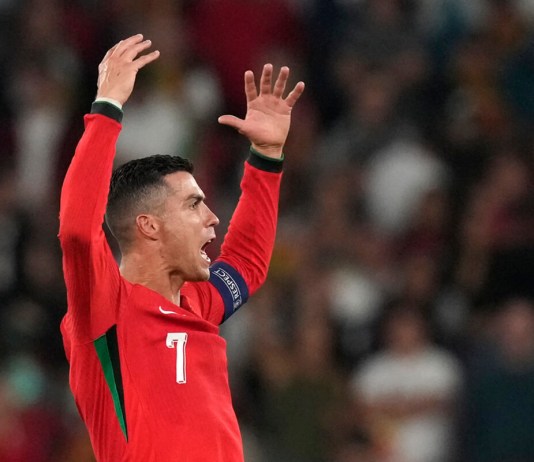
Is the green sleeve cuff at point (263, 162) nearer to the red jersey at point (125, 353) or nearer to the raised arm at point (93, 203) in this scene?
the red jersey at point (125, 353)

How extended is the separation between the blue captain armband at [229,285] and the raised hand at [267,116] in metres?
0.43

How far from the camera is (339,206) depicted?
7.78 metres

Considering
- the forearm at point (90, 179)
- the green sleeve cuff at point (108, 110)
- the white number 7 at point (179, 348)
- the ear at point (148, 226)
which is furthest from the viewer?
the ear at point (148, 226)

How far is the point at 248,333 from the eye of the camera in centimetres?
746

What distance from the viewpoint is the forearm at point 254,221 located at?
178 inches

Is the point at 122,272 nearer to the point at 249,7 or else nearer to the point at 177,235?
the point at 177,235

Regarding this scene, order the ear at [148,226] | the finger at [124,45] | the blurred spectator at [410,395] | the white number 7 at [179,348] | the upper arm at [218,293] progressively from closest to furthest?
the finger at [124,45], the white number 7 at [179,348], the ear at [148,226], the upper arm at [218,293], the blurred spectator at [410,395]

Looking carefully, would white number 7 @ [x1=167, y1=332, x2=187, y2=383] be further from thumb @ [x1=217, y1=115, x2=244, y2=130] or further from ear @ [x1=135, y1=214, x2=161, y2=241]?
thumb @ [x1=217, y1=115, x2=244, y2=130]

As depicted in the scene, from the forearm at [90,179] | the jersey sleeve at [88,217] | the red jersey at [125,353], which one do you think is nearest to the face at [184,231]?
the red jersey at [125,353]

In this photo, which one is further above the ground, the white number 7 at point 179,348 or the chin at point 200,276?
the chin at point 200,276

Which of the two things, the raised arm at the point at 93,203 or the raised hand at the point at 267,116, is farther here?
the raised hand at the point at 267,116

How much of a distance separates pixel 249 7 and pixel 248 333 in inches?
99.7

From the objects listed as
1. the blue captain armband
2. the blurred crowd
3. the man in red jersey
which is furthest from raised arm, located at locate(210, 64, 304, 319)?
the blurred crowd

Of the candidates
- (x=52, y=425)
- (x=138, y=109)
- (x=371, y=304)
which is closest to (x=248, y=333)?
(x=371, y=304)
